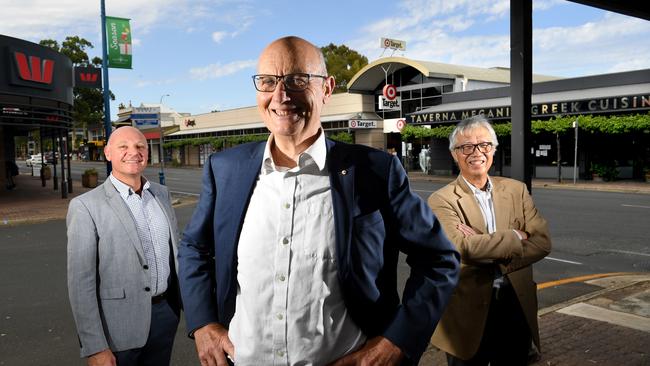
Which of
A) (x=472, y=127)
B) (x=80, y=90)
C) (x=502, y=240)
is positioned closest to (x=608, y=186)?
(x=472, y=127)

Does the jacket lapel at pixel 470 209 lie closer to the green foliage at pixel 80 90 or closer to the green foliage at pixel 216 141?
the green foliage at pixel 216 141

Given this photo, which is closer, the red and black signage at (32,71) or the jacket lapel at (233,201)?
the jacket lapel at (233,201)

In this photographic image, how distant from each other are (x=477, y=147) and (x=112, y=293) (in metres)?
2.17

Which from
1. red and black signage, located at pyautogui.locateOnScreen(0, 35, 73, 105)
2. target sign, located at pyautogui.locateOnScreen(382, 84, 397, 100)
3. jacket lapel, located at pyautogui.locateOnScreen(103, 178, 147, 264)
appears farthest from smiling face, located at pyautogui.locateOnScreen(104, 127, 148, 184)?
target sign, located at pyautogui.locateOnScreen(382, 84, 397, 100)

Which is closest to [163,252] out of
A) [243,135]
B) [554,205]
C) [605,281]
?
[605,281]

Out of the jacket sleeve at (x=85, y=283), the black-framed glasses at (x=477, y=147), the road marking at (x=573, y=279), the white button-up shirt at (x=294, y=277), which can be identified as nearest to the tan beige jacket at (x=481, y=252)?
the black-framed glasses at (x=477, y=147)

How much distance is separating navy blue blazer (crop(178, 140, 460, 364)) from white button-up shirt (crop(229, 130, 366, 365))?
0.15 ft

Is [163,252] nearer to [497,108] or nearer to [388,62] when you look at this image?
[497,108]

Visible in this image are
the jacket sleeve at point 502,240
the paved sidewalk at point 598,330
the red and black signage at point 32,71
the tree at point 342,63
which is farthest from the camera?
the tree at point 342,63

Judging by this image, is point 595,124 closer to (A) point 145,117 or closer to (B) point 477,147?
(A) point 145,117

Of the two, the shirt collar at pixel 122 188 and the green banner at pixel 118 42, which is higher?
the green banner at pixel 118 42

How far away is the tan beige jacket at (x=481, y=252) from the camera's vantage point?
274cm

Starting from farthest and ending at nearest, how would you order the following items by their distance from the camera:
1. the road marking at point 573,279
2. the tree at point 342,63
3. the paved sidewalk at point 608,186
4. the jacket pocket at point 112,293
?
the tree at point 342,63 < the paved sidewalk at point 608,186 < the road marking at point 573,279 < the jacket pocket at point 112,293

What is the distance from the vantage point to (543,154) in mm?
25906
